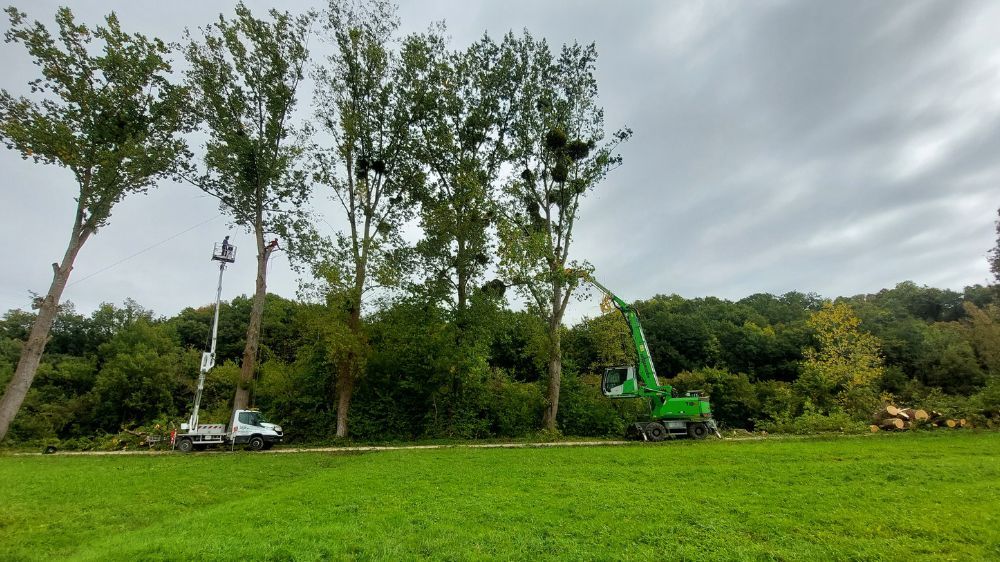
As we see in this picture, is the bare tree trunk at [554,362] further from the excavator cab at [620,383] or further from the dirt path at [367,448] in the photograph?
the excavator cab at [620,383]

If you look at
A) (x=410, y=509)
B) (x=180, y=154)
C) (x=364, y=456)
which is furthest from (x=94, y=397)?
(x=410, y=509)

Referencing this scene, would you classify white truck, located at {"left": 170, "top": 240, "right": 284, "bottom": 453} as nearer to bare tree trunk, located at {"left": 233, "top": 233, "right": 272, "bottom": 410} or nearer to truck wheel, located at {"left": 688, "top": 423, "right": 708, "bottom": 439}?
bare tree trunk, located at {"left": 233, "top": 233, "right": 272, "bottom": 410}

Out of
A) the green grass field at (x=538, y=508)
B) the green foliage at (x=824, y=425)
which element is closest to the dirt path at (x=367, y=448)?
the green grass field at (x=538, y=508)

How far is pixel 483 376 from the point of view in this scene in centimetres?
2133

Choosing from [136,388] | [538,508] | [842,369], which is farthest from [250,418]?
[842,369]

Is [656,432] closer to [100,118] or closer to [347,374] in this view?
[347,374]

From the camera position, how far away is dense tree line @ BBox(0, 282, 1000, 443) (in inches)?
835

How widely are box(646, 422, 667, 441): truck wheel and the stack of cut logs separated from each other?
9.20m

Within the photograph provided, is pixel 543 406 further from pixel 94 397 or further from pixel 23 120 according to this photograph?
pixel 94 397

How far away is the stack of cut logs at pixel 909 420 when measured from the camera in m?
18.5

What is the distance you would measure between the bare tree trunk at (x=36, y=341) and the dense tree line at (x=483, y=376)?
17.2ft

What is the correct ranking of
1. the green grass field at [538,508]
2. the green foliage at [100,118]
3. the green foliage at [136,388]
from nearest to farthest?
1. the green grass field at [538,508]
2. the green foliage at [100,118]
3. the green foliage at [136,388]

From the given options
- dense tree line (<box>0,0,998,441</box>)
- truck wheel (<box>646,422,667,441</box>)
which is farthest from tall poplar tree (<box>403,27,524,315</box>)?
truck wheel (<box>646,422,667,441</box>)

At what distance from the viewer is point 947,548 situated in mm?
5105
